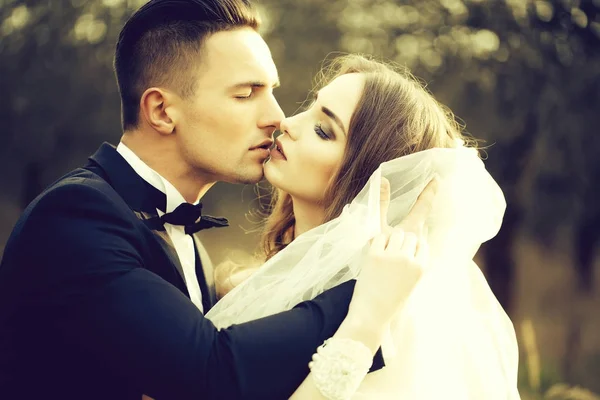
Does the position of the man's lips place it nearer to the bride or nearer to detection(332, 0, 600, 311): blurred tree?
the bride

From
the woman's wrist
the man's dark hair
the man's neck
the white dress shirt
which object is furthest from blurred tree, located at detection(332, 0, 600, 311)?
the woman's wrist

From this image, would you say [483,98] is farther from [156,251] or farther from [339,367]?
[339,367]

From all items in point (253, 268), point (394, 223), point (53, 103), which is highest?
point (394, 223)

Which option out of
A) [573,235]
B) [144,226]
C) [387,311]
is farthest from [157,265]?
[573,235]

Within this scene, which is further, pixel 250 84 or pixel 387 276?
pixel 250 84

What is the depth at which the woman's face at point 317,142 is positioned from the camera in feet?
9.59

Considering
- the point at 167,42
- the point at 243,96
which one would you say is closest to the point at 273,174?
the point at 243,96

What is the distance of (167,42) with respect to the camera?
10.00ft

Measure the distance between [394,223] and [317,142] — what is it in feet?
1.55

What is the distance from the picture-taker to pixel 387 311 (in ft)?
7.41

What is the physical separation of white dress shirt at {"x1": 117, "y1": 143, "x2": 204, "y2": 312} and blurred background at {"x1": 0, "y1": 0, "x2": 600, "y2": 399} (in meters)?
5.16

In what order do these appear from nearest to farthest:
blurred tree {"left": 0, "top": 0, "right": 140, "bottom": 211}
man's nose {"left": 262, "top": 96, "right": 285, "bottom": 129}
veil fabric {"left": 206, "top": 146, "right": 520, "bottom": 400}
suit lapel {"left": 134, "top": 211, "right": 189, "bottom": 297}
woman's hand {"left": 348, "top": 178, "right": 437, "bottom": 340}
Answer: woman's hand {"left": 348, "top": 178, "right": 437, "bottom": 340} → veil fabric {"left": 206, "top": 146, "right": 520, "bottom": 400} → suit lapel {"left": 134, "top": 211, "right": 189, "bottom": 297} → man's nose {"left": 262, "top": 96, "right": 285, "bottom": 129} → blurred tree {"left": 0, "top": 0, "right": 140, "bottom": 211}

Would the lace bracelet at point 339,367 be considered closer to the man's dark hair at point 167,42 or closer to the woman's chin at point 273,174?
the woman's chin at point 273,174

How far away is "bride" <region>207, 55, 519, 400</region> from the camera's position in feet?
8.28
